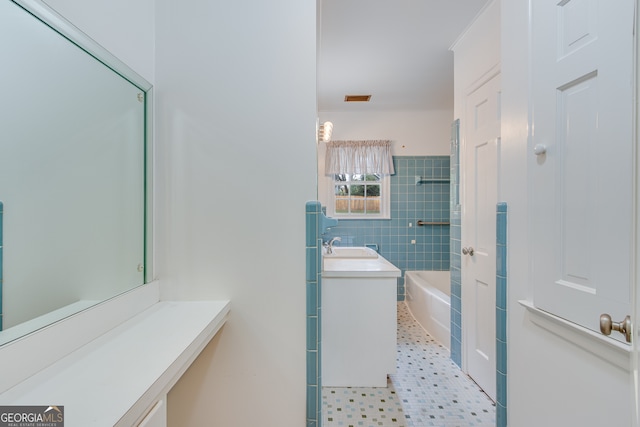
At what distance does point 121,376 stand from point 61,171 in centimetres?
61

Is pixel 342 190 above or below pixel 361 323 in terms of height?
above

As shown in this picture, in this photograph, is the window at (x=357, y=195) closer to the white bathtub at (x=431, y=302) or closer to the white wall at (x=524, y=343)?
the white bathtub at (x=431, y=302)

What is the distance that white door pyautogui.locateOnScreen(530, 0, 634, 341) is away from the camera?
76cm

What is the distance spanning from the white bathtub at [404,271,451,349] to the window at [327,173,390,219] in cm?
100

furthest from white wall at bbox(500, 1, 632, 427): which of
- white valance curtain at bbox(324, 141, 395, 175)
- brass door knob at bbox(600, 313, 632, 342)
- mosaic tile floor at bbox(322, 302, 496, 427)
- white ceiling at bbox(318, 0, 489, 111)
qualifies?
white valance curtain at bbox(324, 141, 395, 175)

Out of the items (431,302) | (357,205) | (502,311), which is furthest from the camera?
(357,205)

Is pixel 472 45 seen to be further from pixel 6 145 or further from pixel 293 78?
pixel 6 145

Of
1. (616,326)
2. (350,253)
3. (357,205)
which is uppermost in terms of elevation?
(357,205)

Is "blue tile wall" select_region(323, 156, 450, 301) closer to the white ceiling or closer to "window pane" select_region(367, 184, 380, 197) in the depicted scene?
"window pane" select_region(367, 184, 380, 197)

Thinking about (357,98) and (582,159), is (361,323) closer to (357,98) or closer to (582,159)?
(582,159)

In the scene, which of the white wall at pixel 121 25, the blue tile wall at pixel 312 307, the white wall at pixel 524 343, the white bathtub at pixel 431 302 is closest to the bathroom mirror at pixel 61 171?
the white wall at pixel 121 25

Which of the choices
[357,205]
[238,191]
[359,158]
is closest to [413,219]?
[357,205]

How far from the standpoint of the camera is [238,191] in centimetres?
123

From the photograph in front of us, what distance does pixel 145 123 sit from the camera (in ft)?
3.86
